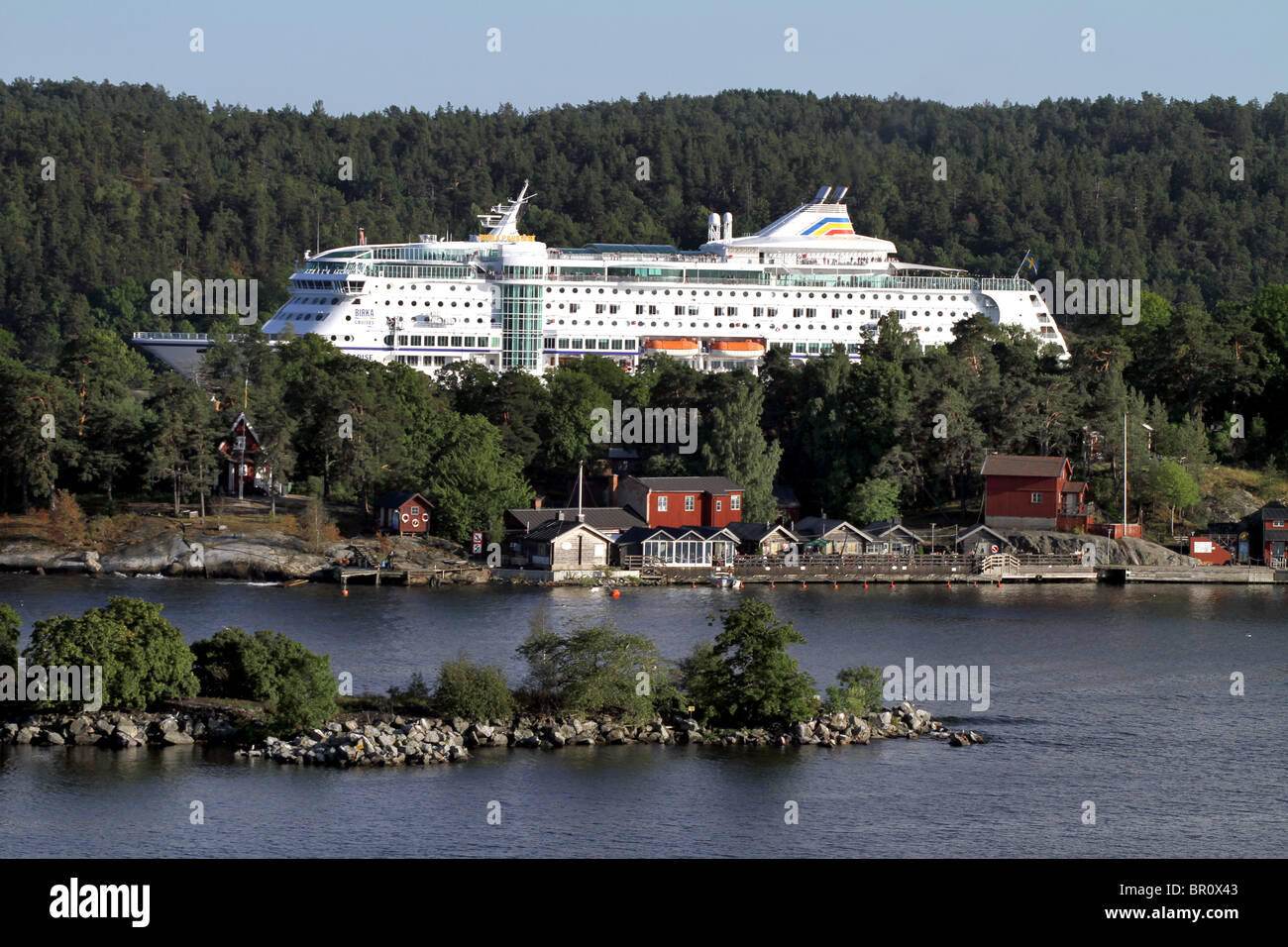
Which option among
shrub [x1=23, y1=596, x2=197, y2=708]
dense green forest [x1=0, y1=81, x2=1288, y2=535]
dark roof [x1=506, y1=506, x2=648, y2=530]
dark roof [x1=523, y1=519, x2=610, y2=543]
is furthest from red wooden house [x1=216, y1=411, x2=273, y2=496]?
shrub [x1=23, y1=596, x2=197, y2=708]

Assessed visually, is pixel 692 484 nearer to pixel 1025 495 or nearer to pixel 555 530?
pixel 555 530

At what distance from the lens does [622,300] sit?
200ft

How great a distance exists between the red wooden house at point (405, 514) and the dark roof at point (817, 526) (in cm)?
940

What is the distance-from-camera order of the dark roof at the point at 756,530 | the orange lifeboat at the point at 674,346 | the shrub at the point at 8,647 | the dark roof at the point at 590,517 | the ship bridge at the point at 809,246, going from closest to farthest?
1. the shrub at the point at 8,647
2. the dark roof at the point at 590,517
3. the dark roof at the point at 756,530
4. the orange lifeboat at the point at 674,346
5. the ship bridge at the point at 809,246

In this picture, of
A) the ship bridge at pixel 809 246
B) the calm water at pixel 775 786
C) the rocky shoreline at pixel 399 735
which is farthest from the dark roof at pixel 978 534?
the rocky shoreline at pixel 399 735

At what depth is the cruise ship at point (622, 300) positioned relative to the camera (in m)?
58.2

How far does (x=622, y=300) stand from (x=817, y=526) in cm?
1781

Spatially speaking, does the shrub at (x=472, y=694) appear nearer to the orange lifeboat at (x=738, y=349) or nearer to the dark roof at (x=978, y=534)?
the dark roof at (x=978, y=534)

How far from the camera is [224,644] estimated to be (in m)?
25.5

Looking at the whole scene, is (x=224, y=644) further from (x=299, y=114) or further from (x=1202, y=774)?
(x=299, y=114)

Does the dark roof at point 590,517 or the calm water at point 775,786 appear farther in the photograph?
the dark roof at point 590,517

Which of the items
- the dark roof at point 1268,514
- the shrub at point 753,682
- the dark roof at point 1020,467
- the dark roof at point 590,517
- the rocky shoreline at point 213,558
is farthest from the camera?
the dark roof at point 1020,467

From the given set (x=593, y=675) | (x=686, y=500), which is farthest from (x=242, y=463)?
(x=593, y=675)
